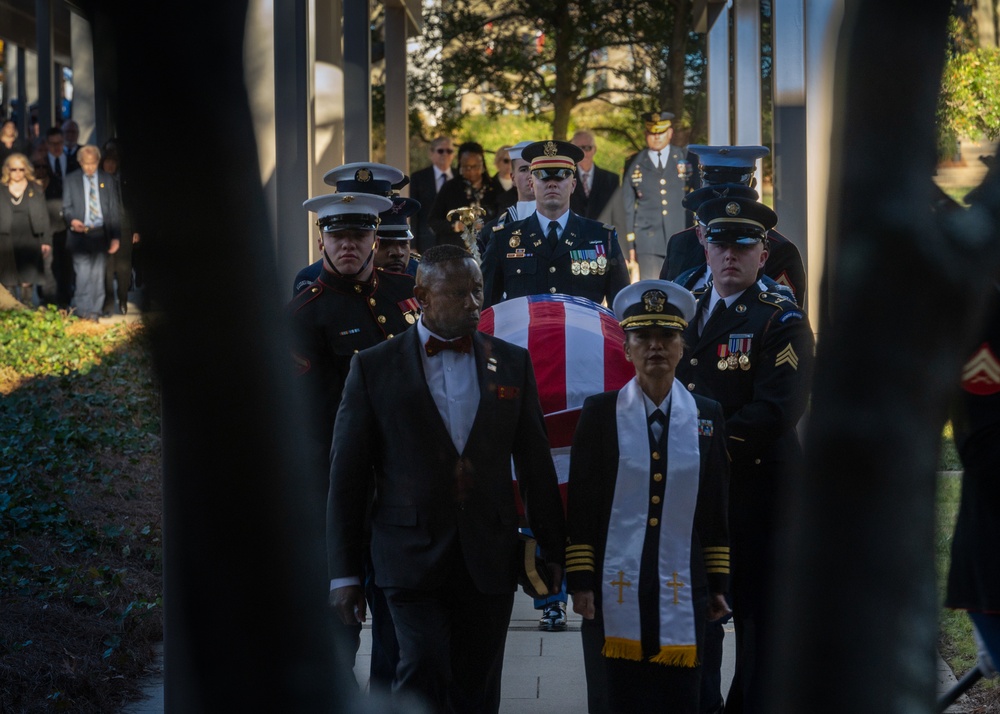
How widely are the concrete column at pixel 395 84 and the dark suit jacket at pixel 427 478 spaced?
16.4 m

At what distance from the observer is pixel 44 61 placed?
26.4 m

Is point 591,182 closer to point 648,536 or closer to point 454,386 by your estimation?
point 454,386

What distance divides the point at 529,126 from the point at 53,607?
27.7 meters

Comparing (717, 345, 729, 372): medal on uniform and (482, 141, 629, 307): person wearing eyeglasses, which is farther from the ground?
(482, 141, 629, 307): person wearing eyeglasses

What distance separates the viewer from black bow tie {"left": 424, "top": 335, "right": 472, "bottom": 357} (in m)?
4.51

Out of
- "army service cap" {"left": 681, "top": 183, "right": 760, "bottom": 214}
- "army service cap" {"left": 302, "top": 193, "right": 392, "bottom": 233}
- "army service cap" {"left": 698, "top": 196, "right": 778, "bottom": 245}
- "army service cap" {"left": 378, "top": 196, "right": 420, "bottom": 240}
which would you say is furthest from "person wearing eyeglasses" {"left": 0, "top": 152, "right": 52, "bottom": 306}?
"army service cap" {"left": 698, "top": 196, "right": 778, "bottom": 245}

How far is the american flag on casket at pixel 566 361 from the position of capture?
5410 millimetres

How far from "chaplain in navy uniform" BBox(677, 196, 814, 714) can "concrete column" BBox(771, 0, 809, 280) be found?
20.8 ft

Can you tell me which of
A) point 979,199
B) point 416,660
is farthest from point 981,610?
point 979,199

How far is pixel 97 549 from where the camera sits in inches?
322

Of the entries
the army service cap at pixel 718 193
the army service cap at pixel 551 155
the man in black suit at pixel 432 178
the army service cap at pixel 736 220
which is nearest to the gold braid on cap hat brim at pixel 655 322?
the army service cap at pixel 736 220

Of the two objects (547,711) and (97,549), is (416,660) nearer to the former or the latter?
(547,711)

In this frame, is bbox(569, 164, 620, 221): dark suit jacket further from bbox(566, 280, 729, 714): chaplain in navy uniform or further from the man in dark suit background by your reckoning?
bbox(566, 280, 729, 714): chaplain in navy uniform

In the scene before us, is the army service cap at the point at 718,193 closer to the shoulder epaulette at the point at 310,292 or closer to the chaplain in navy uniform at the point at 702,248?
the chaplain in navy uniform at the point at 702,248
